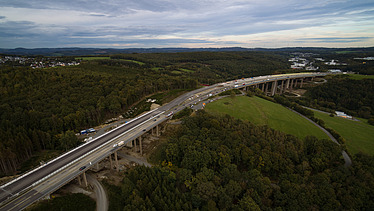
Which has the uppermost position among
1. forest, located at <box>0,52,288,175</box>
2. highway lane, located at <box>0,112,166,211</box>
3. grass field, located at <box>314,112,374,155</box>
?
forest, located at <box>0,52,288,175</box>

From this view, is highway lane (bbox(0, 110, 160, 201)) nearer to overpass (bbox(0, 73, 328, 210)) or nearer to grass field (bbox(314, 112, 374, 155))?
overpass (bbox(0, 73, 328, 210))

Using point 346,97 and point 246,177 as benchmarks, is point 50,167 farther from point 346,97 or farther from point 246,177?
point 346,97

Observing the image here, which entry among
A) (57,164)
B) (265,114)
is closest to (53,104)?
(57,164)

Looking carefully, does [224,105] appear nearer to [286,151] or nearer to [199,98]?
[199,98]

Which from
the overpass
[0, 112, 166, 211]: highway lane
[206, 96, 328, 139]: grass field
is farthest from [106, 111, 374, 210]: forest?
[206, 96, 328, 139]: grass field

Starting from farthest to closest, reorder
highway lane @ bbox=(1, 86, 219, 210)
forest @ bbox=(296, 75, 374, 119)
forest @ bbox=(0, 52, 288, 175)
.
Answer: forest @ bbox=(296, 75, 374, 119), forest @ bbox=(0, 52, 288, 175), highway lane @ bbox=(1, 86, 219, 210)
